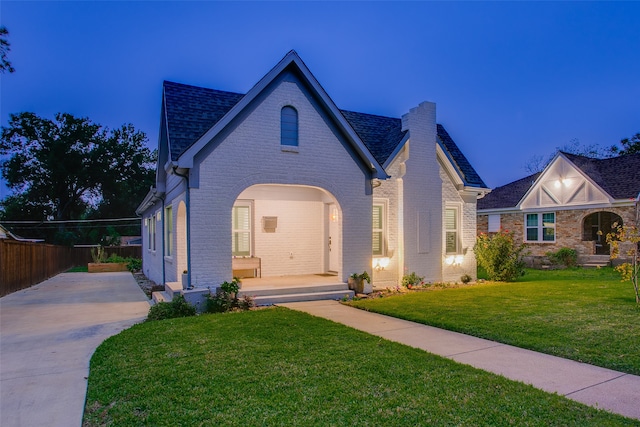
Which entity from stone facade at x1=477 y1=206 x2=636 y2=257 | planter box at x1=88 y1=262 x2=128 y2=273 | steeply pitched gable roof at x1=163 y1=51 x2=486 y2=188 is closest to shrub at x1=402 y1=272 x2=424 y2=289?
steeply pitched gable roof at x1=163 y1=51 x2=486 y2=188

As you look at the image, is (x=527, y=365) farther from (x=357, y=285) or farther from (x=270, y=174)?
(x=270, y=174)

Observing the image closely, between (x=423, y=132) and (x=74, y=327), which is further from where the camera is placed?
(x=423, y=132)

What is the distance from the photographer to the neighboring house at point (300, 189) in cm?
1025

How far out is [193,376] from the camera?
515 cm

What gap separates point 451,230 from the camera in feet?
49.5

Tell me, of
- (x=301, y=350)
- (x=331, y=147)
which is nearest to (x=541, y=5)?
(x=331, y=147)

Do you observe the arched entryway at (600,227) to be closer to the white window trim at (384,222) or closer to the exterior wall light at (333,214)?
the white window trim at (384,222)

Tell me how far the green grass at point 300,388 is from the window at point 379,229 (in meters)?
6.65

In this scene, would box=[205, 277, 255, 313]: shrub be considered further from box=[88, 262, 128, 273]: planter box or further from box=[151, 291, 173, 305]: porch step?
box=[88, 262, 128, 273]: planter box

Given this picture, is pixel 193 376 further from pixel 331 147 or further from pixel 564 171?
pixel 564 171

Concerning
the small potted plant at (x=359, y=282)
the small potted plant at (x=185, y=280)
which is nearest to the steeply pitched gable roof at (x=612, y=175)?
the small potted plant at (x=359, y=282)

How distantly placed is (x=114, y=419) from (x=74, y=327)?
5362 millimetres

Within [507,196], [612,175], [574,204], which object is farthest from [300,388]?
[507,196]

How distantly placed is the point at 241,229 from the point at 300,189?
7.83 ft
